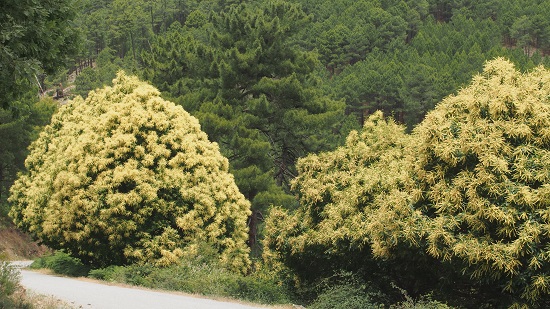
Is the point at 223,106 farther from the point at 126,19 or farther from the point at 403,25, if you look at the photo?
the point at 126,19

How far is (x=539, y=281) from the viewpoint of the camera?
11.7 m

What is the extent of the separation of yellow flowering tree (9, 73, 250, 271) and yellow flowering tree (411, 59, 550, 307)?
→ 998 centimetres

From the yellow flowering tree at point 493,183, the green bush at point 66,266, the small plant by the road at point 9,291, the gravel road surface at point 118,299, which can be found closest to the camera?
the small plant by the road at point 9,291

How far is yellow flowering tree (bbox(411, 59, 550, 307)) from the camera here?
12023mm

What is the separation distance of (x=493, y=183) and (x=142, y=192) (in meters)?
12.3

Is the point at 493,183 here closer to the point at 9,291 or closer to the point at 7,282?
the point at 9,291

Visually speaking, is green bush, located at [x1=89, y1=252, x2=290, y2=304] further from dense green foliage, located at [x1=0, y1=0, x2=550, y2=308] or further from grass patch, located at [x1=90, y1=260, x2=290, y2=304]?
dense green foliage, located at [x1=0, y1=0, x2=550, y2=308]

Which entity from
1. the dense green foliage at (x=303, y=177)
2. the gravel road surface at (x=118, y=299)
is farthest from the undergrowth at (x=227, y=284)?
the gravel road surface at (x=118, y=299)

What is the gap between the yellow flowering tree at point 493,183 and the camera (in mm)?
12023

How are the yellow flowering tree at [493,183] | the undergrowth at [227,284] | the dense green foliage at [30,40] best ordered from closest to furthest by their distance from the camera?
the dense green foliage at [30,40] < the yellow flowering tree at [493,183] < the undergrowth at [227,284]

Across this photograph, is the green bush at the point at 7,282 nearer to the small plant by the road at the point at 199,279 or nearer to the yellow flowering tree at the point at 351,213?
the small plant by the road at the point at 199,279

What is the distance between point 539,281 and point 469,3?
12015 centimetres

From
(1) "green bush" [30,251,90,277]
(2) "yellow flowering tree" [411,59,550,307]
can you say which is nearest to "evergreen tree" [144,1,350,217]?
(1) "green bush" [30,251,90,277]

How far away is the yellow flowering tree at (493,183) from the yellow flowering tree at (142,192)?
393 inches
